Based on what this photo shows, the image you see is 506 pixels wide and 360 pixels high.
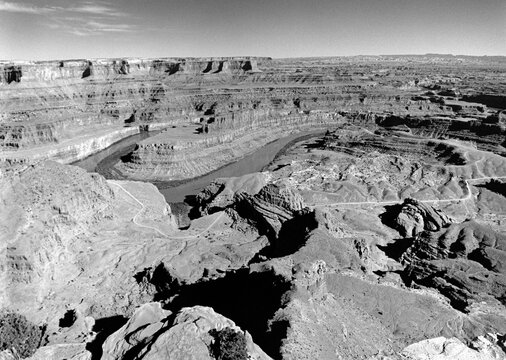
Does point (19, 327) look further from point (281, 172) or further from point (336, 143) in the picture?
point (336, 143)

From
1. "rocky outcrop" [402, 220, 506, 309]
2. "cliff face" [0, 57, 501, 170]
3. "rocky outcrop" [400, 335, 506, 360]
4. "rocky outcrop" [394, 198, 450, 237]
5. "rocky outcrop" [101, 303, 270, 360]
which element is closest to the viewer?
"rocky outcrop" [101, 303, 270, 360]

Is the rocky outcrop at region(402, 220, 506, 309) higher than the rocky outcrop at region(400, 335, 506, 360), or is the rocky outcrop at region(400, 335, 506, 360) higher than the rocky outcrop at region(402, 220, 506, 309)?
the rocky outcrop at region(402, 220, 506, 309)

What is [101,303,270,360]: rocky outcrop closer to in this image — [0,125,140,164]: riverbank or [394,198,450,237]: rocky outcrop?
[394,198,450,237]: rocky outcrop

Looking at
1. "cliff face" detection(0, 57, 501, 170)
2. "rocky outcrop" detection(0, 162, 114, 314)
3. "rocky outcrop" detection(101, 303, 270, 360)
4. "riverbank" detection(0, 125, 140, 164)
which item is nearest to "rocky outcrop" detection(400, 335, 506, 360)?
"rocky outcrop" detection(101, 303, 270, 360)

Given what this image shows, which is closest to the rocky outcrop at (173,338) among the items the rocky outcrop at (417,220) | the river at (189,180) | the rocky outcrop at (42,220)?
the rocky outcrop at (42,220)

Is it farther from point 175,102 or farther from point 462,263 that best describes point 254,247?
point 175,102

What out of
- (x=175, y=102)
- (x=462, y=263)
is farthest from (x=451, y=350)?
(x=175, y=102)
